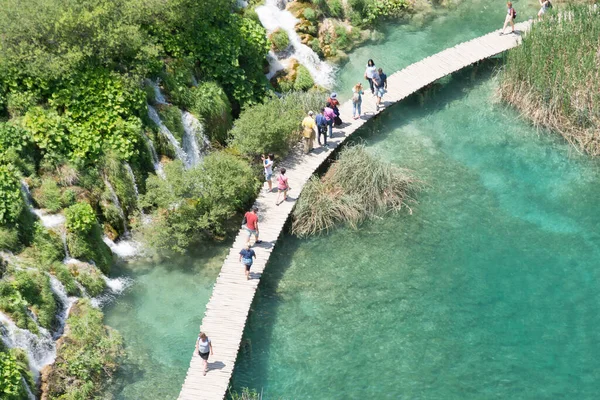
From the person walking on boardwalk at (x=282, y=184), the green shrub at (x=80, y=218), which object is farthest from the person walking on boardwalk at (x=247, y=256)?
the green shrub at (x=80, y=218)

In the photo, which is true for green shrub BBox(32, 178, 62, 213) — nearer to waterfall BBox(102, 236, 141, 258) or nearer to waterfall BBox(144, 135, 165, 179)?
waterfall BBox(102, 236, 141, 258)

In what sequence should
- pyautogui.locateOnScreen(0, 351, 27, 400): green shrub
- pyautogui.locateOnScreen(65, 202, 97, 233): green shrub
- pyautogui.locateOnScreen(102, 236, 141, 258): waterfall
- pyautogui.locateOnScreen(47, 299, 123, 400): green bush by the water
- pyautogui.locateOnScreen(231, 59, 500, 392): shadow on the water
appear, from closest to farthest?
pyautogui.locateOnScreen(0, 351, 27, 400): green shrub → pyautogui.locateOnScreen(47, 299, 123, 400): green bush by the water → pyautogui.locateOnScreen(231, 59, 500, 392): shadow on the water → pyautogui.locateOnScreen(65, 202, 97, 233): green shrub → pyautogui.locateOnScreen(102, 236, 141, 258): waterfall

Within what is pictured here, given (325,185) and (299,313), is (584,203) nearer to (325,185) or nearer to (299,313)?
(325,185)

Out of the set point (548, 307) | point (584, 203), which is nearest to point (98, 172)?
point (548, 307)

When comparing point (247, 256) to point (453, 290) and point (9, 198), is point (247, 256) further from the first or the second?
point (9, 198)

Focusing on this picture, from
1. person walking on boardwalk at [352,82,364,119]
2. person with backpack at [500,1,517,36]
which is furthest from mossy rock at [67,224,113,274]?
person with backpack at [500,1,517,36]

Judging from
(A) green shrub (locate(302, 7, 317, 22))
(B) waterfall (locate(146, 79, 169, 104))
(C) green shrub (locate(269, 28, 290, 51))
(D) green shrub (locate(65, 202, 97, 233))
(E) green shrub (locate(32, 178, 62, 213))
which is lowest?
(D) green shrub (locate(65, 202, 97, 233))

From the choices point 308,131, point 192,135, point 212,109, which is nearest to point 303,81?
point 308,131

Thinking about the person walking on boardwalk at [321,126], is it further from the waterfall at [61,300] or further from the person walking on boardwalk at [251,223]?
the waterfall at [61,300]
